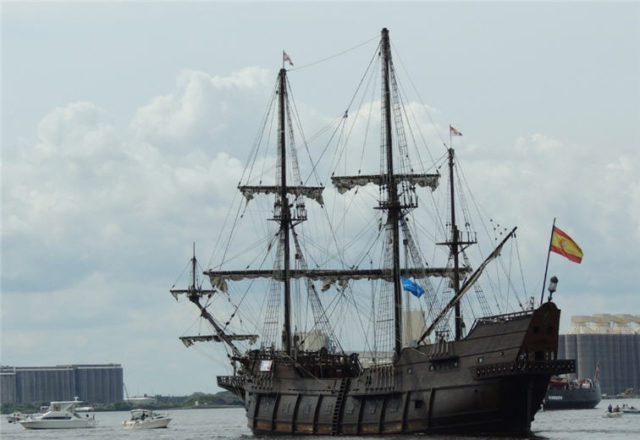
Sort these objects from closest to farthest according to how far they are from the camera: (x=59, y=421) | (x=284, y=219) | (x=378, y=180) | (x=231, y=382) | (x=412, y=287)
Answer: (x=412, y=287) → (x=378, y=180) → (x=284, y=219) → (x=231, y=382) → (x=59, y=421)

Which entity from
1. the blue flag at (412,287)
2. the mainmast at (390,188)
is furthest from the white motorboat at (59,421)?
the blue flag at (412,287)

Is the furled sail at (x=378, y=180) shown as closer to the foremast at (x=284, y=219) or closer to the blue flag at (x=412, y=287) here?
the foremast at (x=284, y=219)

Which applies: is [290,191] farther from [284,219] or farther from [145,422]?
[145,422]

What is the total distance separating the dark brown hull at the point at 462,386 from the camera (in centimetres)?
6519

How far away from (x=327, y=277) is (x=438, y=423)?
24901 mm

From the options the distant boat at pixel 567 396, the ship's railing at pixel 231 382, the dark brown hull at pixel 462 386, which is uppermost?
the dark brown hull at pixel 462 386

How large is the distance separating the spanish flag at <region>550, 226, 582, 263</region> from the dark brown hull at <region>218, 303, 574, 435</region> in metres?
3.00

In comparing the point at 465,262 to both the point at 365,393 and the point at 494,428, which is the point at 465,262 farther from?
the point at 494,428

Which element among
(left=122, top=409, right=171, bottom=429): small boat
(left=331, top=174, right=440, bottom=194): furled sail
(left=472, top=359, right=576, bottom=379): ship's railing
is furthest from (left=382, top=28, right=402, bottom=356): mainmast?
(left=122, top=409, right=171, bottom=429): small boat

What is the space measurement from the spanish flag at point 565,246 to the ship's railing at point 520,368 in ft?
19.3

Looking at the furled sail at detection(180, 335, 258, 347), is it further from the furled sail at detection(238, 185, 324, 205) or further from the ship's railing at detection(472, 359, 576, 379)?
the ship's railing at detection(472, 359, 576, 379)

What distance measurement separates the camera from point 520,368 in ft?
211

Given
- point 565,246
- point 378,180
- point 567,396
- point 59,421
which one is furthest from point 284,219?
point 567,396

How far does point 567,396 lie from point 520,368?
3847 inches
